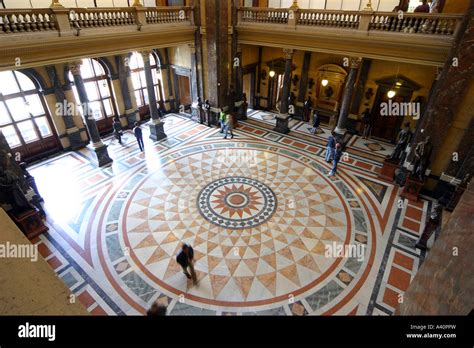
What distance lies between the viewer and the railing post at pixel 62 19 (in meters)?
8.11

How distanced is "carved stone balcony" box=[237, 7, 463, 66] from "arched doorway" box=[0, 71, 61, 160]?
987 centimetres

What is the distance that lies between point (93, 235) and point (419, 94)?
14.2m

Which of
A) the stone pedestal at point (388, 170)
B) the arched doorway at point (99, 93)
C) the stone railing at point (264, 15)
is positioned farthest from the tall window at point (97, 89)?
the stone pedestal at point (388, 170)

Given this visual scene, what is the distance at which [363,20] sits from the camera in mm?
9820

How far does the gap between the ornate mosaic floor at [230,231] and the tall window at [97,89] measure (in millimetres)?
2800

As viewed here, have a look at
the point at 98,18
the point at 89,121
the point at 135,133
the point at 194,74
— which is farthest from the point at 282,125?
the point at 98,18

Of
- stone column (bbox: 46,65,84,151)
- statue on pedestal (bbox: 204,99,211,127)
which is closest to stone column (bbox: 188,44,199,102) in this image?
statue on pedestal (bbox: 204,99,211,127)

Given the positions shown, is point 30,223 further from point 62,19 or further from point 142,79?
point 142,79

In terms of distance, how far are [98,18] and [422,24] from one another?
11452mm

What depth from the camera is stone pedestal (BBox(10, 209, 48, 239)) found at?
7.57 metres

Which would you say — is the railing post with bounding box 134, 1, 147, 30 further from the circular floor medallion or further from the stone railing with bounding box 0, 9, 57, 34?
the circular floor medallion

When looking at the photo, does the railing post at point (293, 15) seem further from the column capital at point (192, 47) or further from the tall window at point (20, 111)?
the tall window at point (20, 111)
